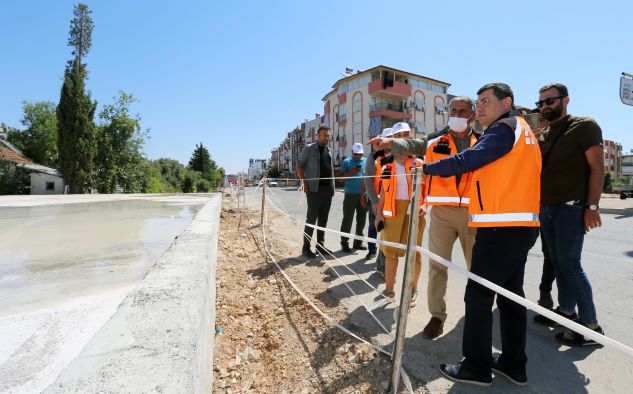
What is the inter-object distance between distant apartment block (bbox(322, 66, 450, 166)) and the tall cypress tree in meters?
27.2

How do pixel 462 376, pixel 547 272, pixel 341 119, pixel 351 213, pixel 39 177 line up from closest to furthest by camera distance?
pixel 462 376 → pixel 547 272 → pixel 351 213 → pixel 39 177 → pixel 341 119

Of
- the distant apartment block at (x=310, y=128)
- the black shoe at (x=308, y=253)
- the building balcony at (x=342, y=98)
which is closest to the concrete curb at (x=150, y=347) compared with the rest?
the black shoe at (x=308, y=253)

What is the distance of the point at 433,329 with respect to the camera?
8.63ft

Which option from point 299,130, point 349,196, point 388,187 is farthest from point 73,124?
point 299,130

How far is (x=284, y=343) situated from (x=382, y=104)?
41428 mm

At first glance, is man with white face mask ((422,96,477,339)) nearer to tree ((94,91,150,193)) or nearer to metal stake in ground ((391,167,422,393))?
metal stake in ground ((391,167,422,393))

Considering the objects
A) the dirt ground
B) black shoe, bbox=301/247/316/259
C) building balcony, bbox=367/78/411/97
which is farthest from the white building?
the dirt ground

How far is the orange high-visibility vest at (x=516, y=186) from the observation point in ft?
6.15

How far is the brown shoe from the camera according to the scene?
8.55 ft

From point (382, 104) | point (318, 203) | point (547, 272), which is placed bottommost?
point (547, 272)

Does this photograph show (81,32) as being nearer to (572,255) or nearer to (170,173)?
(170,173)

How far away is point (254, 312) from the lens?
3240 millimetres

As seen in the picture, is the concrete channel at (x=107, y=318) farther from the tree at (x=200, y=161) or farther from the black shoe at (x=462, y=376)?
the tree at (x=200, y=161)

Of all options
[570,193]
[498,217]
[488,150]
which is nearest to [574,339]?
[570,193]
